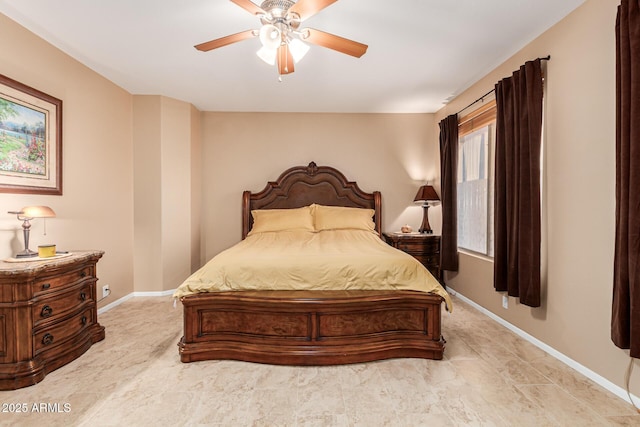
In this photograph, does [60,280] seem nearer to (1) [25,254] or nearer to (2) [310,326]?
(1) [25,254]

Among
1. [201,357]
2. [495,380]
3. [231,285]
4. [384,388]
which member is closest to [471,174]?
[495,380]

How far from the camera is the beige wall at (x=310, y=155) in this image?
4602 mm

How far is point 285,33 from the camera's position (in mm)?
1990

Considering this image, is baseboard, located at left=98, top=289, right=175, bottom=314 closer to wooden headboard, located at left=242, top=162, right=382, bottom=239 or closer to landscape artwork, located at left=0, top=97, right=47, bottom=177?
wooden headboard, located at left=242, top=162, right=382, bottom=239

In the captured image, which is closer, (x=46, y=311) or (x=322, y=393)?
(x=322, y=393)

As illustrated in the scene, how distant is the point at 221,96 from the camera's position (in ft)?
13.0

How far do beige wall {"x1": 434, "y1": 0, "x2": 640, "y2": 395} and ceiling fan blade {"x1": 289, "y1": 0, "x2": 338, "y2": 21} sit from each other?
1831 mm

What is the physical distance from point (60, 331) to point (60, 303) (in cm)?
20

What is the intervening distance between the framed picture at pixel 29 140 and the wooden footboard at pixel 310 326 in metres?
1.67

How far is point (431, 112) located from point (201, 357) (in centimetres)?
434

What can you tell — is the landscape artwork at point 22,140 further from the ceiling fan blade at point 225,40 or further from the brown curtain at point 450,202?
the brown curtain at point 450,202

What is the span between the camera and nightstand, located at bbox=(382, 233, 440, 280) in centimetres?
418

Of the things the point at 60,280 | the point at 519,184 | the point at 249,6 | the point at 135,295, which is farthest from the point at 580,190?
the point at 135,295

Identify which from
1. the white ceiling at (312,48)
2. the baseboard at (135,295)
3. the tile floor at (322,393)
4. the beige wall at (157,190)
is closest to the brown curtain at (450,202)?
the white ceiling at (312,48)
